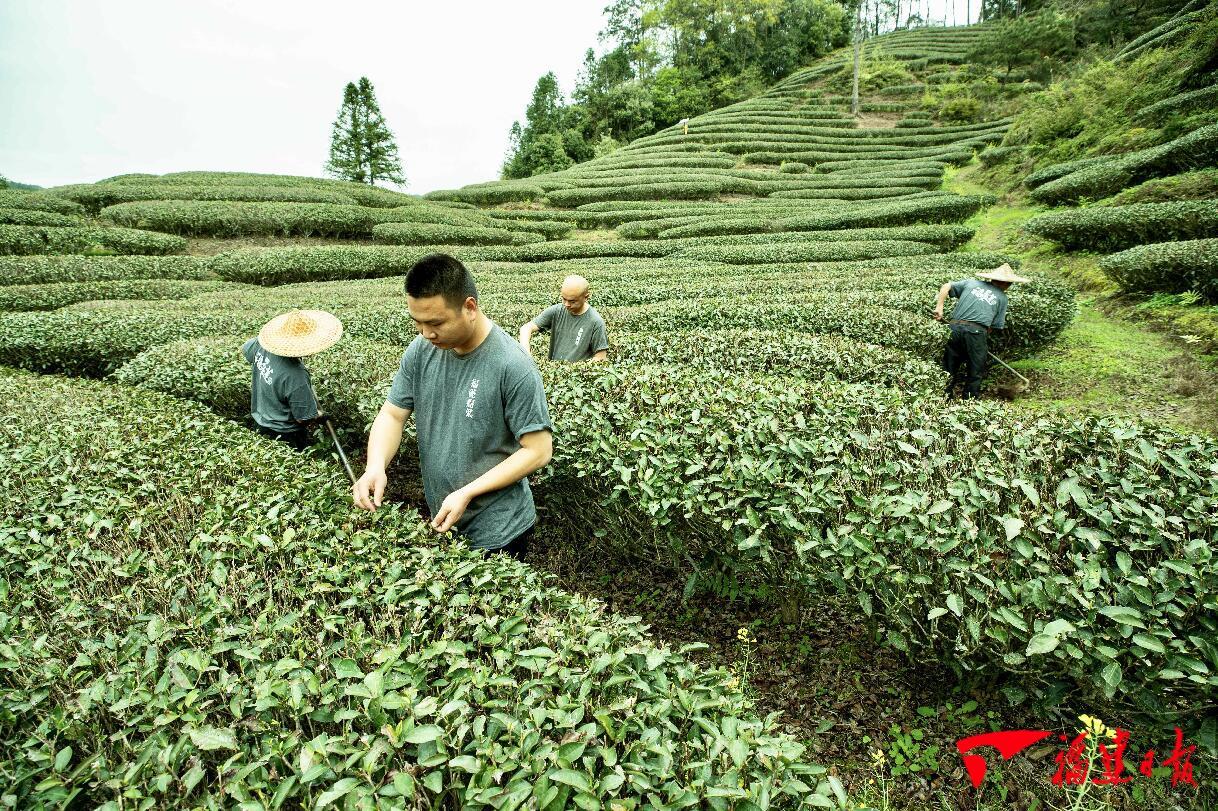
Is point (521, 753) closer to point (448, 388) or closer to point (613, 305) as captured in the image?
point (448, 388)

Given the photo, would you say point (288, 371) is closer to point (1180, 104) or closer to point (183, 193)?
point (1180, 104)

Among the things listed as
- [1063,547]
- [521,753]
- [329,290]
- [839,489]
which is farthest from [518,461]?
[329,290]

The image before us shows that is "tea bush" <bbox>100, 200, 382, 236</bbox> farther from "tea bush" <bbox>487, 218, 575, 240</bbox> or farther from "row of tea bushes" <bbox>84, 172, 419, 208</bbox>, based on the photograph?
"tea bush" <bbox>487, 218, 575, 240</bbox>

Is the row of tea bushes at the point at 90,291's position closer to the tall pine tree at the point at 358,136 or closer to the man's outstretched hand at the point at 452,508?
the man's outstretched hand at the point at 452,508

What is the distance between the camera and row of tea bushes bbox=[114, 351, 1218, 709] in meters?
2.19

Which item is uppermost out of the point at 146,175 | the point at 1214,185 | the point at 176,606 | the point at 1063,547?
the point at 146,175

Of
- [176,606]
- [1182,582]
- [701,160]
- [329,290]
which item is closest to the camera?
[176,606]

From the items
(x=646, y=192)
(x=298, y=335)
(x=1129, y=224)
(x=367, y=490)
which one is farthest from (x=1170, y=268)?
(x=646, y=192)

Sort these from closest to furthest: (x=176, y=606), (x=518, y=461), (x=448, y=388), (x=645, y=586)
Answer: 1. (x=176, y=606)
2. (x=518, y=461)
3. (x=448, y=388)
4. (x=645, y=586)

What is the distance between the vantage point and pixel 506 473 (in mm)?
2461

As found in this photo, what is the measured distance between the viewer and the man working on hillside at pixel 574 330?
5633mm

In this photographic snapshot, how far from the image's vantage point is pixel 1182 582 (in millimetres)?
2182

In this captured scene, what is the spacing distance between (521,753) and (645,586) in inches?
113

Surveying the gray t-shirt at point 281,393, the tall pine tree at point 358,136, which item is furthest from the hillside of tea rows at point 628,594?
the tall pine tree at point 358,136
